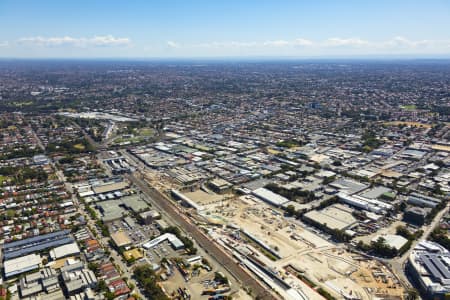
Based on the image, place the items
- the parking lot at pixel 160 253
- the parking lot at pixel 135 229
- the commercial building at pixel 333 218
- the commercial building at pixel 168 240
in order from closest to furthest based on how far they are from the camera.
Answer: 1. the parking lot at pixel 160 253
2. the commercial building at pixel 168 240
3. the parking lot at pixel 135 229
4. the commercial building at pixel 333 218

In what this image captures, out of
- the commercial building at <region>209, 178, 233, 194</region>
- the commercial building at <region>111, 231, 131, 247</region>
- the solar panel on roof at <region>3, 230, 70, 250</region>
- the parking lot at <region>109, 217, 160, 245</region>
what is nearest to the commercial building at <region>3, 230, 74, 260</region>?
the solar panel on roof at <region>3, 230, 70, 250</region>

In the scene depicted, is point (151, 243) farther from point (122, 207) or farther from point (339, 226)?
point (339, 226)

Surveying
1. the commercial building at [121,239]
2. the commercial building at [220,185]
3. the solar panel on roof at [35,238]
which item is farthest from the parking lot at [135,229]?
the commercial building at [220,185]

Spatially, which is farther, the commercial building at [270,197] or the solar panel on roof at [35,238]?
the commercial building at [270,197]

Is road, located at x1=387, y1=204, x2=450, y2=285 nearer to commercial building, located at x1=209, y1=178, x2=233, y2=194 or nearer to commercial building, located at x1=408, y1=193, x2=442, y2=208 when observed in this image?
commercial building, located at x1=408, y1=193, x2=442, y2=208

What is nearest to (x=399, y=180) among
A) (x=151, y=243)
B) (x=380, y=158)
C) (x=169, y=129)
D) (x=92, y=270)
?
(x=380, y=158)

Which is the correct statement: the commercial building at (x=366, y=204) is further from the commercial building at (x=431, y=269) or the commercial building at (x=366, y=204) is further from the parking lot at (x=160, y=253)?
the parking lot at (x=160, y=253)

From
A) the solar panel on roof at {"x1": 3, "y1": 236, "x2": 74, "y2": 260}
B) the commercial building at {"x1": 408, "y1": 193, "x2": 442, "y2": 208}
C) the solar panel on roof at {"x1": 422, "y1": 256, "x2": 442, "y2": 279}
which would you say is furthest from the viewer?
the commercial building at {"x1": 408, "y1": 193, "x2": 442, "y2": 208}

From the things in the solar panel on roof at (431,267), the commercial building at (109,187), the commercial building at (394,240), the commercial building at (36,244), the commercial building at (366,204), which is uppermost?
the solar panel on roof at (431,267)

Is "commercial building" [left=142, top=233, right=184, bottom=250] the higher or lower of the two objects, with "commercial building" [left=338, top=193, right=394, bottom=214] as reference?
lower
